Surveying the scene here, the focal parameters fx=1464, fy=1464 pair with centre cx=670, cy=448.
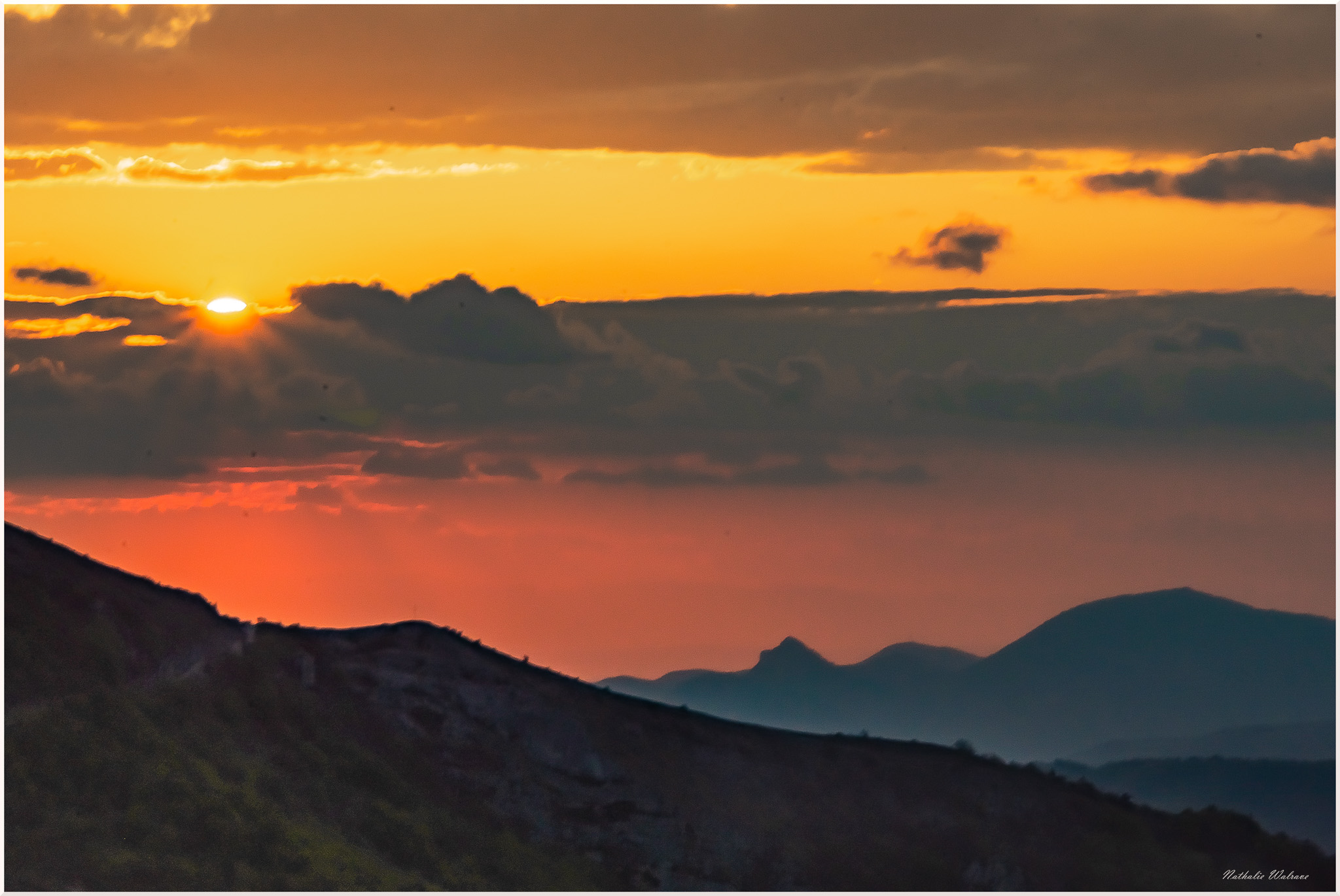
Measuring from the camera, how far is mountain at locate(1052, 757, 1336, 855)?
12950 cm

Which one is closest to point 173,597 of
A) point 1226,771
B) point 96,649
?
point 96,649

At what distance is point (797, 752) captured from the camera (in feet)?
252

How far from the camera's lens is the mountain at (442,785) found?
184 ft

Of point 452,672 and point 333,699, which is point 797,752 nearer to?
point 452,672

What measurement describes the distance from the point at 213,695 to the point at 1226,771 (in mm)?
113964
